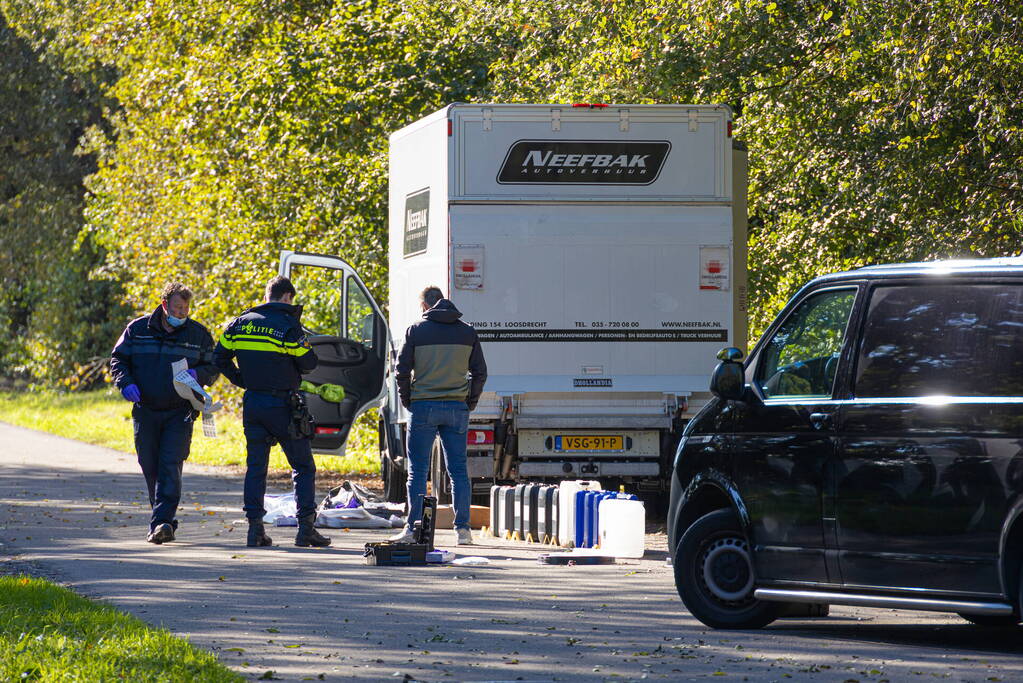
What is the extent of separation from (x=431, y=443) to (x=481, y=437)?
0.80 metres

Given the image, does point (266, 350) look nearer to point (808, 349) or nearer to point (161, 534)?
point (161, 534)

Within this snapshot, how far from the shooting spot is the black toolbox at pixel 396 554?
1155cm

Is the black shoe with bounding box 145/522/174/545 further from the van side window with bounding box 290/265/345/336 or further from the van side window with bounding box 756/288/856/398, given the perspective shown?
the van side window with bounding box 290/265/345/336

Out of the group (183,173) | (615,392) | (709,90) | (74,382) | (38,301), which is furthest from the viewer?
(38,301)

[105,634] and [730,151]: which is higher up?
[730,151]

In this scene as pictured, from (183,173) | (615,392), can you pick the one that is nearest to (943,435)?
(615,392)

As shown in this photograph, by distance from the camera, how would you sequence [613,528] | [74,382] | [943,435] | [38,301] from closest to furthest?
1. [943,435]
2. [613,528]
3. [74,382]
4. [38,301]

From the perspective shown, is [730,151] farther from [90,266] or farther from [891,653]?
[90,266]

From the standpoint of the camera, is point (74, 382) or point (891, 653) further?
point (74, 382)

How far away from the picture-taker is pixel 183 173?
24703 millimetres

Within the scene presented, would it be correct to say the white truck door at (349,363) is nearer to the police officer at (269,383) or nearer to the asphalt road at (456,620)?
the asphalt road at (456,620)

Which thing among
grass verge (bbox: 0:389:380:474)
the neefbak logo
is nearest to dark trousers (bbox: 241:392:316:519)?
the neefbak logo

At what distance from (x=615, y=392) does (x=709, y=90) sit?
3793 mm

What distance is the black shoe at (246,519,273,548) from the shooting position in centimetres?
1259
